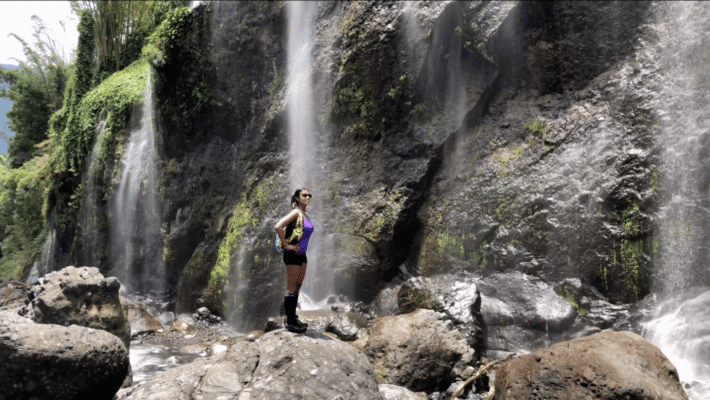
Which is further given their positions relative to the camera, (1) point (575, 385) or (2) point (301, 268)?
(2) point (301, 268)

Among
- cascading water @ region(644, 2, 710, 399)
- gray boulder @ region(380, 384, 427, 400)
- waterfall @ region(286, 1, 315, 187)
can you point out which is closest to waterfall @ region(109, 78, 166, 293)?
waterfall @ region(286, 1, 315, 187)

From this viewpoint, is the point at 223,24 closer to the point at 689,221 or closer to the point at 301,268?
the point at 301,268

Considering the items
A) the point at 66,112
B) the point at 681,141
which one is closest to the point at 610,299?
the point at 681,141

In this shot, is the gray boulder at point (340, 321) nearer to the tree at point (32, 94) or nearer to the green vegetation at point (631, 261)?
the green vegetation at point (631, 261)

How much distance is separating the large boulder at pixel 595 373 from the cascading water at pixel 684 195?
237cm

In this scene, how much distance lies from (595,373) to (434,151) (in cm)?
625

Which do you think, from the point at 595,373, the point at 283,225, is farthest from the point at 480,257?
the point at 283,225

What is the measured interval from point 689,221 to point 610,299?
1.66 metres

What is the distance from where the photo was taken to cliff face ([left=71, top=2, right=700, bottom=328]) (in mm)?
8078

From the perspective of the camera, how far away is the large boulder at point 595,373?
4012 millimetres

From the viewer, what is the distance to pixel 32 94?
26328mm

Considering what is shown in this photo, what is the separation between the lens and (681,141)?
7.64 metres

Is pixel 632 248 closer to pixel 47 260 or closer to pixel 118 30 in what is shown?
pixel 47 260

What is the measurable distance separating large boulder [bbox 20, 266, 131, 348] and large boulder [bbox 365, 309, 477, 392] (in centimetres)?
359
